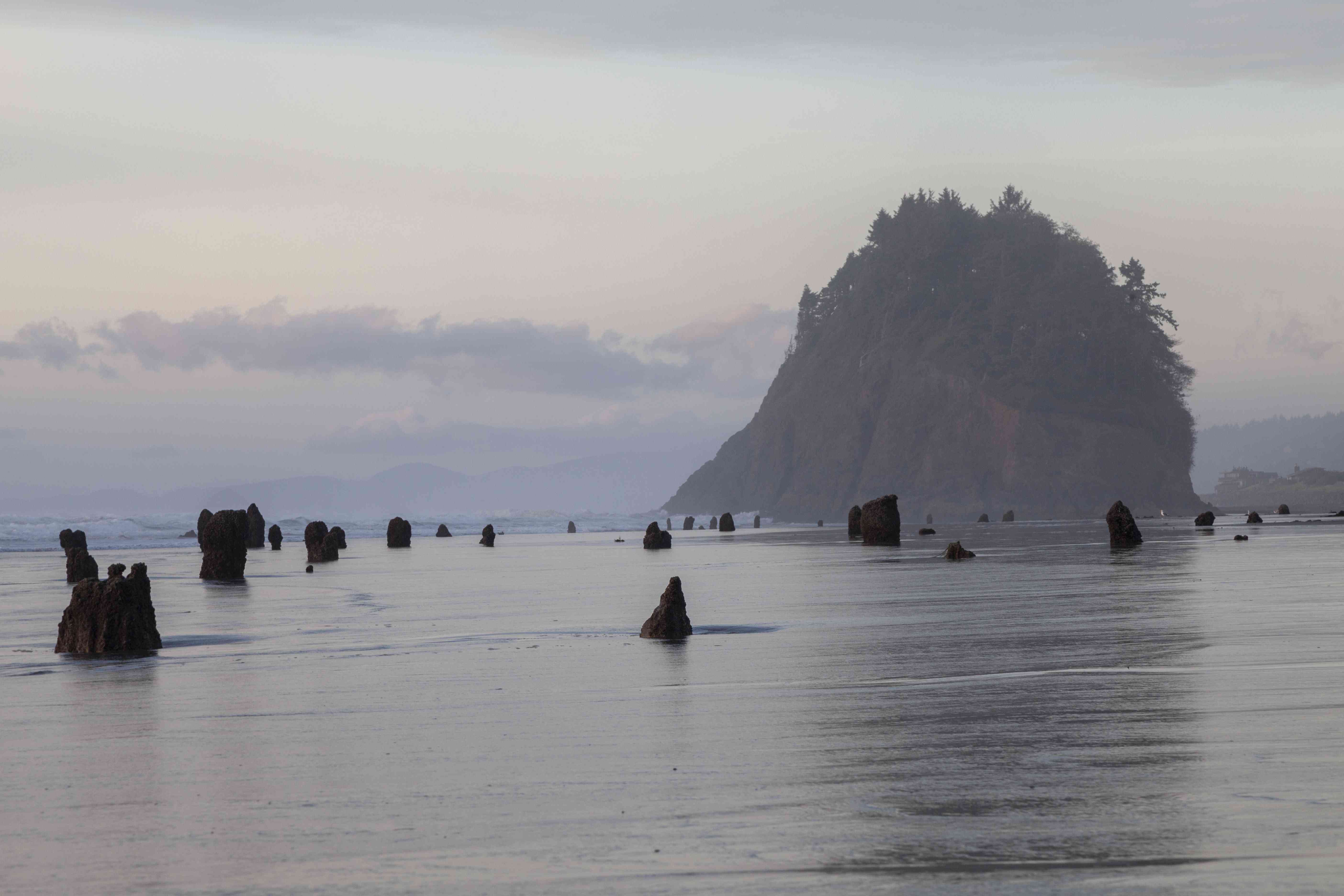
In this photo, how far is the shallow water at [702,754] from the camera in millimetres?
5242

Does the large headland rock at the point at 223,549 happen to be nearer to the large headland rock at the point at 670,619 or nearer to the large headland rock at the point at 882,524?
the large headland rock at the point at 670,619

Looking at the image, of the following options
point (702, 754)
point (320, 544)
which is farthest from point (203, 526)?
point (702, 754)

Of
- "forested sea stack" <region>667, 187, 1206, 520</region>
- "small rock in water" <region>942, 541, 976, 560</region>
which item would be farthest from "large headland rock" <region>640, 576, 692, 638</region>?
"forested sea stack" <region>667, 187, 1206, 520</region>

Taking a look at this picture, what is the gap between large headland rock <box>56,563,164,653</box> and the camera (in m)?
15.1

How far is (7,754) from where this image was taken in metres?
8.29

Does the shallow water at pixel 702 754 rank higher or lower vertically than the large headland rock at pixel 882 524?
lower

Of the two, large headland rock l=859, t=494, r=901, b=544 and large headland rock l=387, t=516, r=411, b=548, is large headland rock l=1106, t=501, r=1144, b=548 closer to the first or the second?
large headland rock l=859, t=494, r=901, b=544

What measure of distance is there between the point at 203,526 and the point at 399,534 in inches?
790

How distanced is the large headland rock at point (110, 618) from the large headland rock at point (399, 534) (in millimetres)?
49325

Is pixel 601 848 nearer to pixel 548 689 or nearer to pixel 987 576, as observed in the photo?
pixel 548 689

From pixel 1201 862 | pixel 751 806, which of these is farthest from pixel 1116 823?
pixel 751 806

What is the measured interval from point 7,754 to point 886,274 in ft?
517

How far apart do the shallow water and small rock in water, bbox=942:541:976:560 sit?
15.7 meters

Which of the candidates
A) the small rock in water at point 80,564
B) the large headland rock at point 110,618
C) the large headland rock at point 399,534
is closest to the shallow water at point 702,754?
the large headland rock at point 110,618
